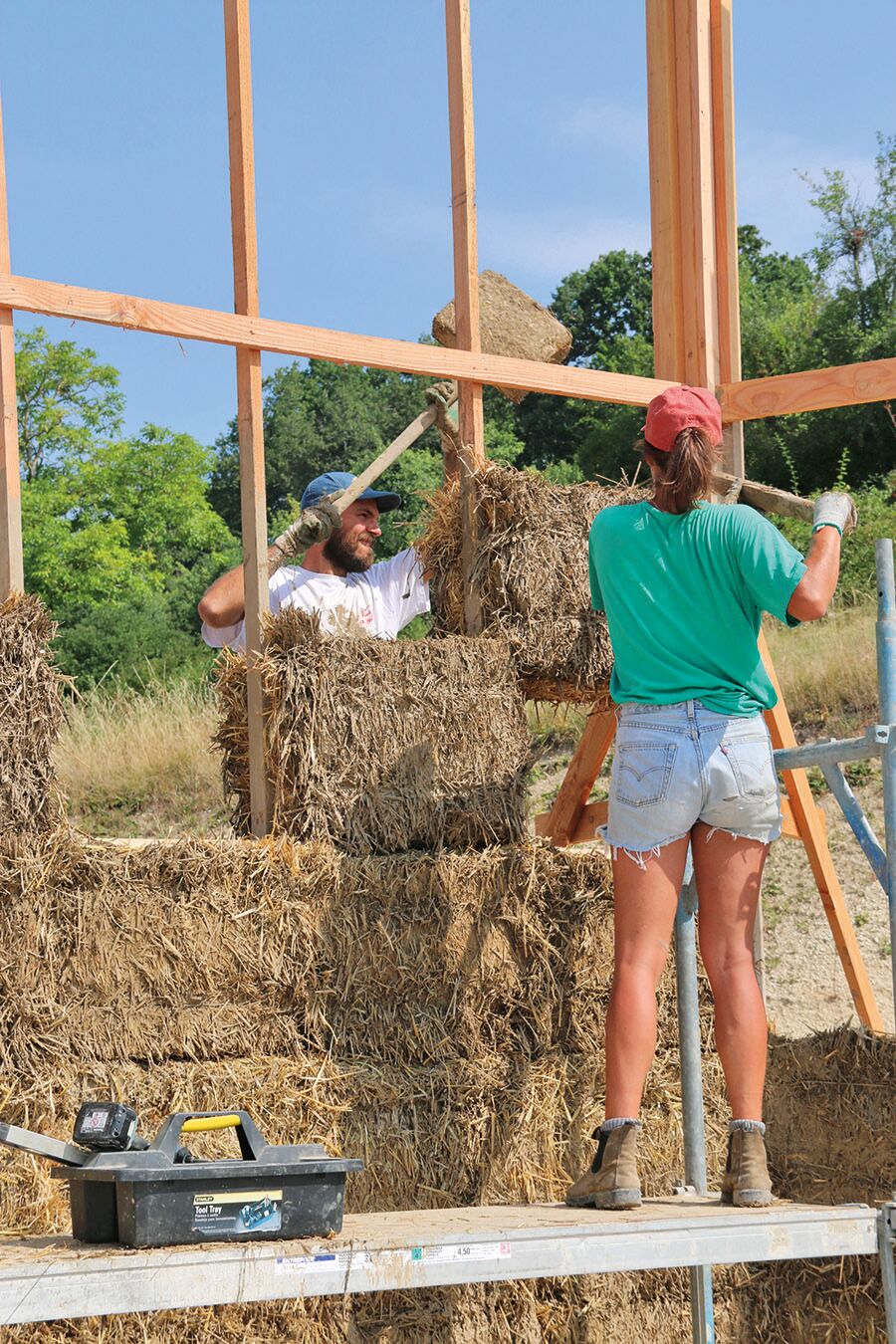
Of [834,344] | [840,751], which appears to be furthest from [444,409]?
[834,344]

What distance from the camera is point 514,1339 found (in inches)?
167

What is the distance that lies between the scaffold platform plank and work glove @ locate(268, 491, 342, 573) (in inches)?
78.7

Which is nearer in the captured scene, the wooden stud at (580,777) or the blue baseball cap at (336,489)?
the blue baseball cap at (336,489)

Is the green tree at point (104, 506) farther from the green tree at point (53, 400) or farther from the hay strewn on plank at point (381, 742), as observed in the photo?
the hay strewn on plank at point (381, 742)

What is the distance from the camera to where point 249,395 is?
4.44m

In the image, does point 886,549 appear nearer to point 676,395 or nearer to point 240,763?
point 676,395

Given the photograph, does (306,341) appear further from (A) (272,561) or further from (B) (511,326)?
(B) (511,326)

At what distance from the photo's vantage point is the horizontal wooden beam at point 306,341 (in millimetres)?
4000

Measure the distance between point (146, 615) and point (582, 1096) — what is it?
1703 cm

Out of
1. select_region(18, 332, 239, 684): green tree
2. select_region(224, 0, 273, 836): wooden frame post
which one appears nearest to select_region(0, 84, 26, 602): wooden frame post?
select_region(224, 0, 273, 836): wooden frame post

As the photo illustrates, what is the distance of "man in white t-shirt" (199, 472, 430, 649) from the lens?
Answer: 15.8ft

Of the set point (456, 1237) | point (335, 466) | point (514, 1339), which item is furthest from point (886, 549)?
point (335, 466)

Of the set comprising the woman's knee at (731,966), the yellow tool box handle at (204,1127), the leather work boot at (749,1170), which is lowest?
the leather work boot at (749,1170)

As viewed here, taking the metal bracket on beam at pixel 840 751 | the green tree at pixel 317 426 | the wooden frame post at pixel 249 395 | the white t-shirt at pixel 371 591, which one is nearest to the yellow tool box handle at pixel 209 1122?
the wooden frame post at pixel 249 395
